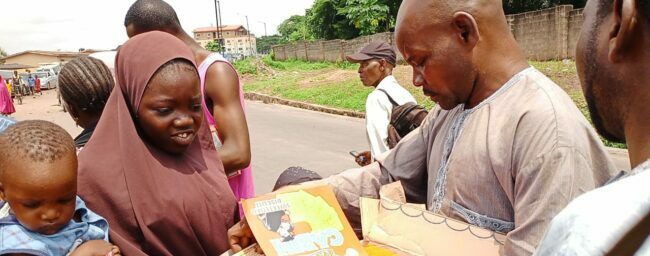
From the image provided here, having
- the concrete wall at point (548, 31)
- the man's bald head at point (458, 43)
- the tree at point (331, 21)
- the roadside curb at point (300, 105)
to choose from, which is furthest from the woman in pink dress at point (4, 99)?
the tree at point (331, 21)

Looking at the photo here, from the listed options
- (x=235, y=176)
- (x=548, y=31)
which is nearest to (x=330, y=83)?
(x=548, y=31)

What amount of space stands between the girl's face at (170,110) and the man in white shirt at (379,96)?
1.85m

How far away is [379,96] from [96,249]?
245 centimetres

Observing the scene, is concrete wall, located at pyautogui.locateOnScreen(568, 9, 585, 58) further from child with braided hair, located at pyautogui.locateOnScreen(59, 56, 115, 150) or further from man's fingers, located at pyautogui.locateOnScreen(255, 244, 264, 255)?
man's fingers, located at pyautogui.locateOnScreen(255, 244, 264, 255)

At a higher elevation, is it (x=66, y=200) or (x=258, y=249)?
(x=66, y=200)

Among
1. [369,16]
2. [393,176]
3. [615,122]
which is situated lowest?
[393,176]

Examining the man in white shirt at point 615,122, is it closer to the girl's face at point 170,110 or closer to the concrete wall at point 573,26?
the girl's face at point 170,110

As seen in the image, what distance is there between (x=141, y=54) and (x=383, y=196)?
3.10 ft

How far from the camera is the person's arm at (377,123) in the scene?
11.5 ft

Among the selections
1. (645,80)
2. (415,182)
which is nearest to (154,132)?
(415,182)

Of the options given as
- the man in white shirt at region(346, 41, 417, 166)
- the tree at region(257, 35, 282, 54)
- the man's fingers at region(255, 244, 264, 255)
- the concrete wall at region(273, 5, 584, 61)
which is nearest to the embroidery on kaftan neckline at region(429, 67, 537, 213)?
the man's fingers at region(255, 244, 264, 255)

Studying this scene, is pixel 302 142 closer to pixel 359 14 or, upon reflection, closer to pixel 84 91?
pixel 84 91

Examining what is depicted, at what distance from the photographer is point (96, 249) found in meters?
1.42

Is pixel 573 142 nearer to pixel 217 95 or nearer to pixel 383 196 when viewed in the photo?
pixel 383 196
